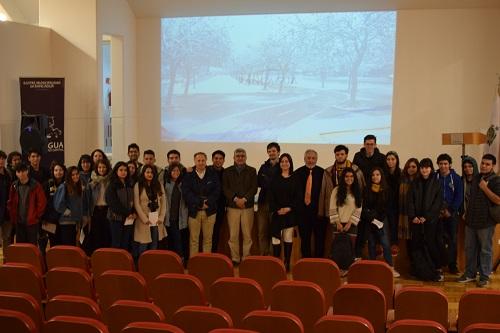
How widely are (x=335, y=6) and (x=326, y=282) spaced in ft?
22.9

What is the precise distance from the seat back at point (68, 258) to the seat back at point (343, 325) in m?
2.49

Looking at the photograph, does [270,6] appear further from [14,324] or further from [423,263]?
[14,324]

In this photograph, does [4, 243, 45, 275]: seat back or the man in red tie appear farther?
the man in red tie

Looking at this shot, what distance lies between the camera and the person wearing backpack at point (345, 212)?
20.5 ft

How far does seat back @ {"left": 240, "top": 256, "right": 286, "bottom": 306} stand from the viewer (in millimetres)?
4453

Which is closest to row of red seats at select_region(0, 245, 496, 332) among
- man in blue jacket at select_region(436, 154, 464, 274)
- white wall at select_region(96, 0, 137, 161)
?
man in blue jacket at select_region(436, 154, 464, 274)

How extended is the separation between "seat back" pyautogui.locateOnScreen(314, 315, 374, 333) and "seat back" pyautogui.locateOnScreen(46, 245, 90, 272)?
249 cm

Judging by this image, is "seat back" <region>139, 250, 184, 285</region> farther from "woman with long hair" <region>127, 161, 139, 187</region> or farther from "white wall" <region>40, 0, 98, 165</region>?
"white wall" <region>40, 0, 98, 165</region>

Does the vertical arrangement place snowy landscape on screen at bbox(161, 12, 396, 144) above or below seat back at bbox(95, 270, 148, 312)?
above

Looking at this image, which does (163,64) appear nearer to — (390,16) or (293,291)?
(390,16)

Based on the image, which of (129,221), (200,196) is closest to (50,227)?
(129,221)

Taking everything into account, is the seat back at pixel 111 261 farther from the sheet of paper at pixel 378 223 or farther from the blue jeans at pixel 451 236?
the blue jeans at pixel 451 236

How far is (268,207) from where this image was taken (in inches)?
268

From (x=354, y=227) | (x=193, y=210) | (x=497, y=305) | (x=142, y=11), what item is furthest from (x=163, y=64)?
(x=497, y=305)
